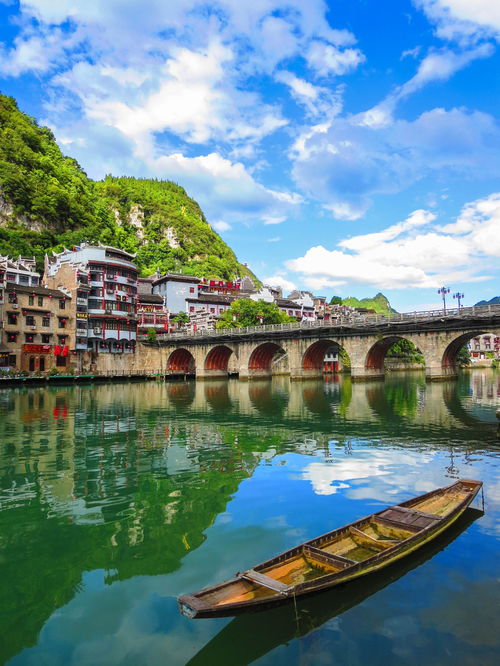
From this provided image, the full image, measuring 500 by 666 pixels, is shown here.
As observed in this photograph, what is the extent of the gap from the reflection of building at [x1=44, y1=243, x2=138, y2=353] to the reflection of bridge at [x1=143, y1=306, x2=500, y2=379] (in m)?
7.32

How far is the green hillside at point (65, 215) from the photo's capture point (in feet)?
255

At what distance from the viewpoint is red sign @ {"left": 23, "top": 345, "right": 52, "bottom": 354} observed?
6125cm

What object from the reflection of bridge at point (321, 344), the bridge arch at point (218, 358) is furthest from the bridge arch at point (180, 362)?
the bridge arch at point (218, 358)

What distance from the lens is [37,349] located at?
2461 inches

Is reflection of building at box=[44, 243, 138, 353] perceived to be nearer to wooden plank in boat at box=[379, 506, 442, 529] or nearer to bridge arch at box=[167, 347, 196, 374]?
bridge arch at box=[167, 347, 196, 374]

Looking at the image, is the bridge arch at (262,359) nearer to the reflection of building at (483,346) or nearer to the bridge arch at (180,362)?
the bridge arch at (180,362)

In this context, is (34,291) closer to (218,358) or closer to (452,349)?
(218,358)

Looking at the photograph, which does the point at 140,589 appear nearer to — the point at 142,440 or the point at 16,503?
the point at 16,503

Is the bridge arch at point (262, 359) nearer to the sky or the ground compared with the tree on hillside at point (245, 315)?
nearer to the ground

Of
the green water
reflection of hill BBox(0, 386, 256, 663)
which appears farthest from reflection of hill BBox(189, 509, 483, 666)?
reflection of hill BBox(0, 386, 256, 663)

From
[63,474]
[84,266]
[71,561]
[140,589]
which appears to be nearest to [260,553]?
[140,589]

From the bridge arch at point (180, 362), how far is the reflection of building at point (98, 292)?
8.57 meters

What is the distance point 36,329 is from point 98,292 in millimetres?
12566

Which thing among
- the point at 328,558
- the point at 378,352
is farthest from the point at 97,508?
the point at 378,352
